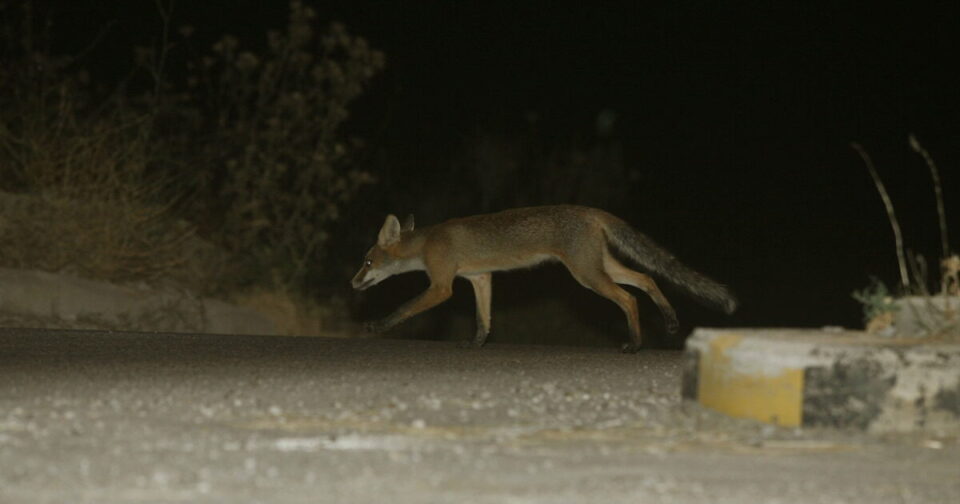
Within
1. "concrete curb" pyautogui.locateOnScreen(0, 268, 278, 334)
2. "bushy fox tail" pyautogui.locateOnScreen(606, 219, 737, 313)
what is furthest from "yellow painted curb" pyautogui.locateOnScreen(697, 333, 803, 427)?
"concrete curb" pyautogui.locateOnScreen(0, 268, 278, 334)

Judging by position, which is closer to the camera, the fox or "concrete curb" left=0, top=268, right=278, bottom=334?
the fox

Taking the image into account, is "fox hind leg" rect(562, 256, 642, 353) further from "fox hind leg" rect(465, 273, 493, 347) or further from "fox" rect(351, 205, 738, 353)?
"fox hind leg" rect(465, 273, 493, 347)

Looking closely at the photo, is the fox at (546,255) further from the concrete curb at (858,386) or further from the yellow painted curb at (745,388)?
the concrete curb at (858,386)

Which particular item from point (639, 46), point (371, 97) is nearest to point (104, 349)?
point (371, 97)

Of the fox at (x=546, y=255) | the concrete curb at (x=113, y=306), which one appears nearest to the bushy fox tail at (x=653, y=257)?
the fox at (x=546, y=255)

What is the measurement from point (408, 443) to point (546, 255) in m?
7.05

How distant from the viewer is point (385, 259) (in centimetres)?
1380

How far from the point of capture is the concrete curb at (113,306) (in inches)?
523

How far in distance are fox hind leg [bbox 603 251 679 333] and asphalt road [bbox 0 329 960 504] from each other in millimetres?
2462

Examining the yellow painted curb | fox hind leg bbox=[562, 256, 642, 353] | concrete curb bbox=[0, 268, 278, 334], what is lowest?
concrete curb bbox=[0, 268, 278, 334]

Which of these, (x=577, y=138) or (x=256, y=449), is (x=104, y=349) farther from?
(x=577, y=138)

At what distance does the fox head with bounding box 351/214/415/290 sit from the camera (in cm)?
1367

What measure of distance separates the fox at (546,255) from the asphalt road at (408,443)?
2.74 m

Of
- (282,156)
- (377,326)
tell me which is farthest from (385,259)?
(282,156)
